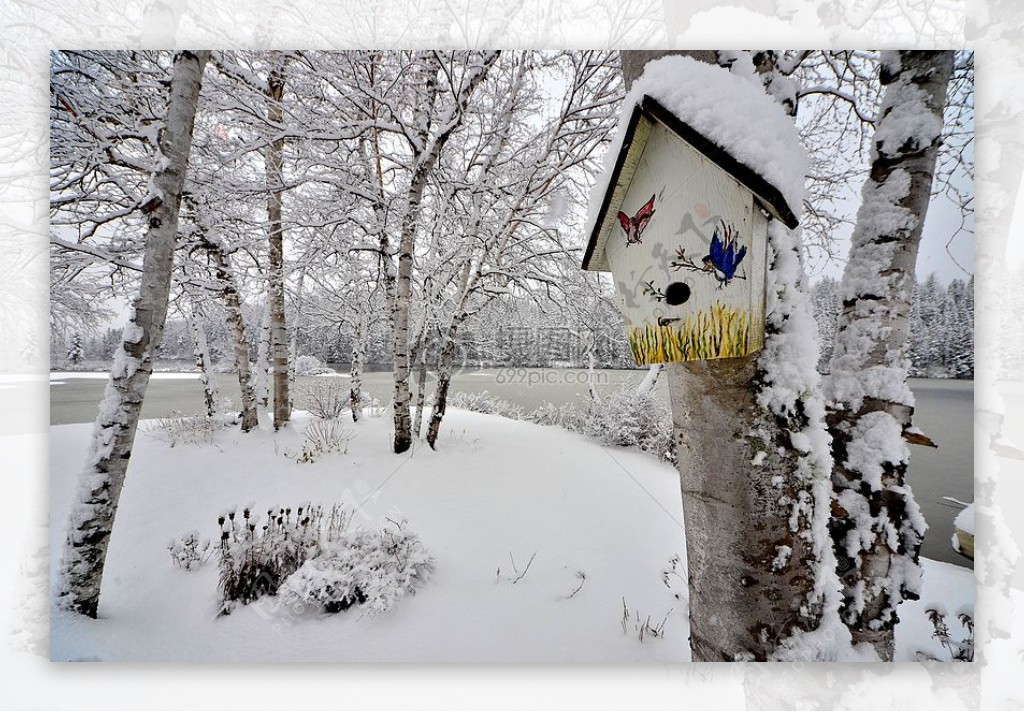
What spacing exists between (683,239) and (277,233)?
2427 millimetres

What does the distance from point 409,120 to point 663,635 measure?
301 cm

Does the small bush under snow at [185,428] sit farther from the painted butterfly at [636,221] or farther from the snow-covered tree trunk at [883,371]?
the snow-covered tree trunk at [883,371]

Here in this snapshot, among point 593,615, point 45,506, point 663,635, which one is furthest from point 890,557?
point 45,506

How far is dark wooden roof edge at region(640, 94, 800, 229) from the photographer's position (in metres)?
0.65

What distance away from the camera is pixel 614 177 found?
34.2 inches

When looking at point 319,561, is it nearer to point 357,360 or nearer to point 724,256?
point 724,256

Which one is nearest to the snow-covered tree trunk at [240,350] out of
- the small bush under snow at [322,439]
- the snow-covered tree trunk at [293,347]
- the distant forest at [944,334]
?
the snow-covered tree trunk at [293,347]

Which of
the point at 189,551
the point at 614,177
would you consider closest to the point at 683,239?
the point at 614,177

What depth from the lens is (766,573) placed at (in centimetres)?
71

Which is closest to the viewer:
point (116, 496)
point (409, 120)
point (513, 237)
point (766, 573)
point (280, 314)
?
point (766, 573)

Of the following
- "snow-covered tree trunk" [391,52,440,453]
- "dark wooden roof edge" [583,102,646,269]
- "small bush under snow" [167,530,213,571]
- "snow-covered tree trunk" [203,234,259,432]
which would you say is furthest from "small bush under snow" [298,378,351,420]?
"dark wooden roof edge" [583,102,646,269]

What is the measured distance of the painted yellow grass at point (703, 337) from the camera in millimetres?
692

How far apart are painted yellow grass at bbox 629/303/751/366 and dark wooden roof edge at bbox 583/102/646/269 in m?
0.26

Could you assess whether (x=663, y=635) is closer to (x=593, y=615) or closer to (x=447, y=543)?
(x=593, y=615)
